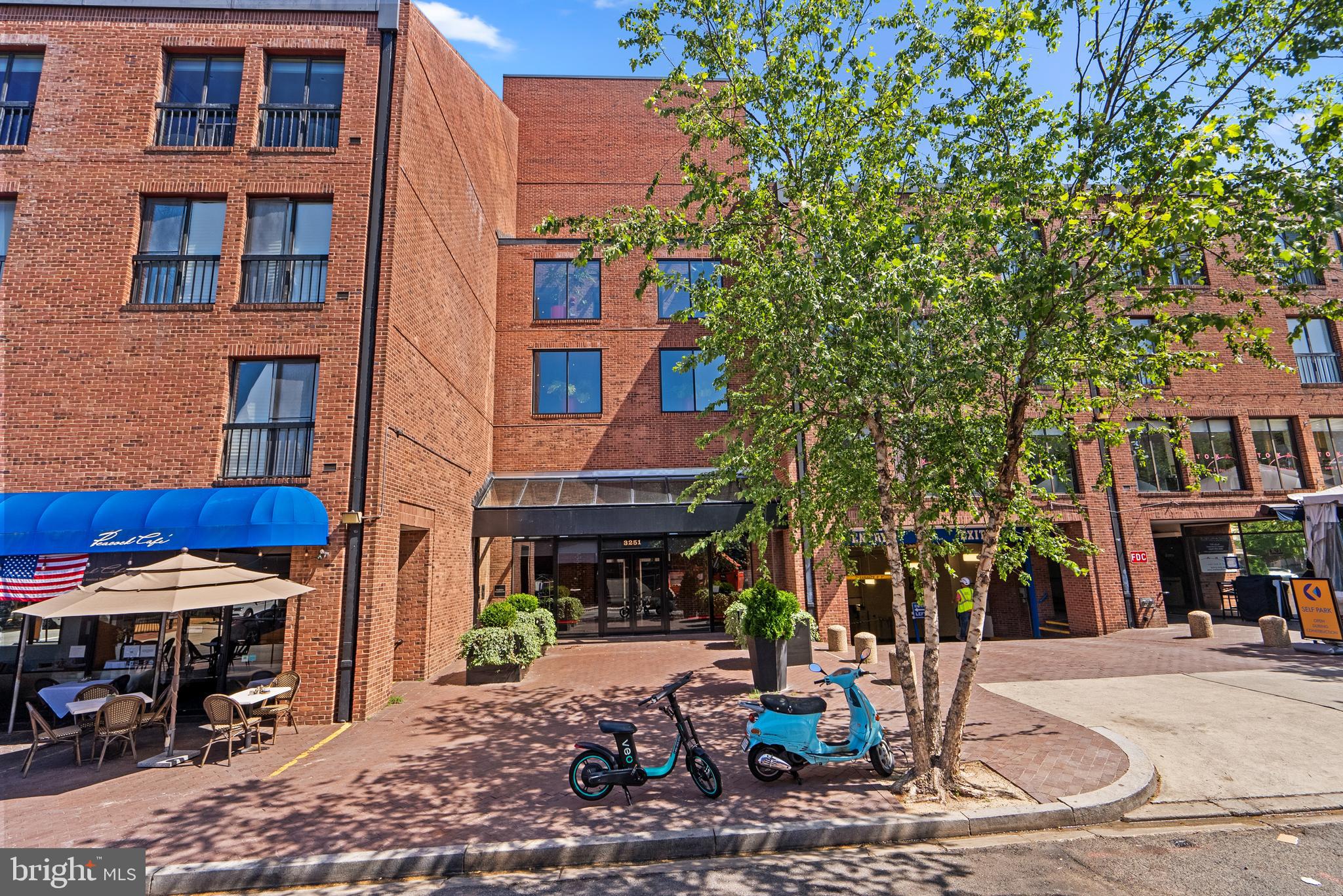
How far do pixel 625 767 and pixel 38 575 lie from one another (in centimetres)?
954

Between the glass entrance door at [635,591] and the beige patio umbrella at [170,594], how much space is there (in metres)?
9.58

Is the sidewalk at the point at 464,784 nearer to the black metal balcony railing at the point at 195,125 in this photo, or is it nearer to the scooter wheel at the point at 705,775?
the scooter wheel at the point at 705,775

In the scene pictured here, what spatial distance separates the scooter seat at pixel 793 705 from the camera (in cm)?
630

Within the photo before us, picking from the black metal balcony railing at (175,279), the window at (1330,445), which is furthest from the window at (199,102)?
the window at (1330,445)


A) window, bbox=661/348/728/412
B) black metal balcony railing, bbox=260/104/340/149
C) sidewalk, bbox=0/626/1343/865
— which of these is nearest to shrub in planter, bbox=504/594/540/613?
sidewalk, bbox=0/626/1343/865

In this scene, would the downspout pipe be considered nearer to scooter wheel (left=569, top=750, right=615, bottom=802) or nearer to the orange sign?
scooter wheel (left=569, top=750, right=615, bottom=802)

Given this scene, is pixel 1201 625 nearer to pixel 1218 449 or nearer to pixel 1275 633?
pixel 1275 633

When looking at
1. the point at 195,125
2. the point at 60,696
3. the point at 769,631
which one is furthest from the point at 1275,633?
the point at 195,125

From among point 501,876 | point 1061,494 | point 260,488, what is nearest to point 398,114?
point 260,488

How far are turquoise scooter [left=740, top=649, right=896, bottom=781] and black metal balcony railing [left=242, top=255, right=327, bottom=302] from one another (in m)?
9.91

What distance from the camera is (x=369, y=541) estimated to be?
985 centimetres

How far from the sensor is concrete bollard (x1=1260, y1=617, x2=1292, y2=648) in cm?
1295

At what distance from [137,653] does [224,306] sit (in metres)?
5.94

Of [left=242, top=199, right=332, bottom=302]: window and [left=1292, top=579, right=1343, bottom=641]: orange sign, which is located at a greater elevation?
[left=242, top=199, right=332, bottom=302]: window
